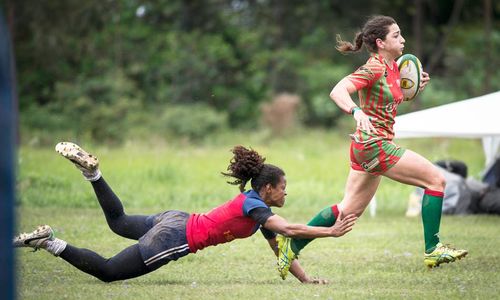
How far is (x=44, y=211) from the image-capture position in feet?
37.9

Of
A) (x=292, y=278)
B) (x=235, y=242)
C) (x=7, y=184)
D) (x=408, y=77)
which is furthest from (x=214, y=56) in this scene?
(x=7, y=184)

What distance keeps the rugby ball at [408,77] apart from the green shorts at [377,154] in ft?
2.00

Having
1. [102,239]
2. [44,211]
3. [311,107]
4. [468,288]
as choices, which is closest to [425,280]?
[468,288]

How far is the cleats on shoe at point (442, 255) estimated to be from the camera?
6.71 meters

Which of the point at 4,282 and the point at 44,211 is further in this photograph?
the point at 44,211

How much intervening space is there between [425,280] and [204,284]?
5.44 feet

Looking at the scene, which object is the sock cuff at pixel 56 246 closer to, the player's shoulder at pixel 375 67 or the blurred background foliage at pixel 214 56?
the player's shoulder at pixel 375 67

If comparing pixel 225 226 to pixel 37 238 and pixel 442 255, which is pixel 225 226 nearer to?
pixel 37 238

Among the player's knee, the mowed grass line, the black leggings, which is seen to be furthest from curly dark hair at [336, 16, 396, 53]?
the black leggings

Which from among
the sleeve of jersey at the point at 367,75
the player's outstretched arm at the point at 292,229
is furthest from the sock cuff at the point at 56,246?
the sleeve of jersey at the point at 367,75

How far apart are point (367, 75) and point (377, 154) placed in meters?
0.59

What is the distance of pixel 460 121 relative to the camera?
10.1m

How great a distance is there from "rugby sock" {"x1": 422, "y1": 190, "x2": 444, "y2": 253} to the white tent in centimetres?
299

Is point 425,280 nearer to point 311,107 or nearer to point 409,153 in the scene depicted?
point 409,153
